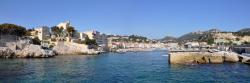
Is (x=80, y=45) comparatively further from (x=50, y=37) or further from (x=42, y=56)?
(x=42, y=56)

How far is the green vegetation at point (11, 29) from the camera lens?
110500 millimetres

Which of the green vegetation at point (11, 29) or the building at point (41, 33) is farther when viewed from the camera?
the building at point (41, 33)

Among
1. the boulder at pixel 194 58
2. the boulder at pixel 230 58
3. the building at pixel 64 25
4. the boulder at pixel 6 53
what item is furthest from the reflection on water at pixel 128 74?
the building at pixel 64 25

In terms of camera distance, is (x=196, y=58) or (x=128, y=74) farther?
(x=196, y=58)

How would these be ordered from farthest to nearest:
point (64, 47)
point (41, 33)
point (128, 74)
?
point (41, 33), point (64, 47), point (128, 74)

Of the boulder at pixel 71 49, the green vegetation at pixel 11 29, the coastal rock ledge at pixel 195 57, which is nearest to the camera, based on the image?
the coastal rock ledge at pixel 195 57

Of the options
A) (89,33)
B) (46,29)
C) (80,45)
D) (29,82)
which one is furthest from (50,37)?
(29,82)

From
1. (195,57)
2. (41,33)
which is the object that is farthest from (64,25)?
(195,57)

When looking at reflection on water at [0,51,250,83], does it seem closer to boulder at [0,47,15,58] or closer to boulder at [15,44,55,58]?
boulder at [0,47,15,58]

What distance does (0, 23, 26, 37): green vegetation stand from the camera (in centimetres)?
11050

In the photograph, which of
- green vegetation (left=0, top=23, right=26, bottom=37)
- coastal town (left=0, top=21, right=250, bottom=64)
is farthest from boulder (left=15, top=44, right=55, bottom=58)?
green vegetation (left=0, top=23, right=26, bottom=37)

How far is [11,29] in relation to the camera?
373 ft

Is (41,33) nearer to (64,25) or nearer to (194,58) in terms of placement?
(64,25)

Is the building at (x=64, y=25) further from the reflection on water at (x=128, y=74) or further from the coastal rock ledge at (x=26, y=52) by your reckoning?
the reflection on water at (x=128, y=74)
